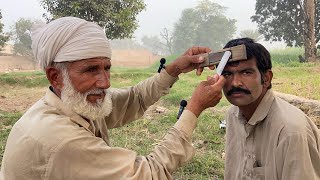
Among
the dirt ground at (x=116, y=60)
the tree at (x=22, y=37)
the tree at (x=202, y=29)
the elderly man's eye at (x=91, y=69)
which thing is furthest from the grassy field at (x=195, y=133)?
the tree at (x=202, y=29)

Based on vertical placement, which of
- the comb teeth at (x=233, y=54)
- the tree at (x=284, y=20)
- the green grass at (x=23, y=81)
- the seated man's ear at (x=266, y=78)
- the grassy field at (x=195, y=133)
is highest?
the tree at (x=284, y=20)

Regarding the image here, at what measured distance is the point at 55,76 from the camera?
91.6 inches

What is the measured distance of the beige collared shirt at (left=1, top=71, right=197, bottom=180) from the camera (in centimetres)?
197

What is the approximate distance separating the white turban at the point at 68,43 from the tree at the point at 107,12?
13.9 m

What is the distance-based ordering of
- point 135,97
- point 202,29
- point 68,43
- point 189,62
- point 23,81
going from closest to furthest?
point 68,43 → point 189,62 → point 135,97 → point 23,81 → point 202,29

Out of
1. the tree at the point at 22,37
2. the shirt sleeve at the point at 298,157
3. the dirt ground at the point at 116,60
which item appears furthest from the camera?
the tree at the point at 22,37

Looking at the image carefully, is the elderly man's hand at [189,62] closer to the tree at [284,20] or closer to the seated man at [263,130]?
the seated man at [263,130]

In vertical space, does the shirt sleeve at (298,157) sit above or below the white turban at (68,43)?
below

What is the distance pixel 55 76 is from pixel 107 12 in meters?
14.6

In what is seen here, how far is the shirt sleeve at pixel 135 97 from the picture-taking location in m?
3.05

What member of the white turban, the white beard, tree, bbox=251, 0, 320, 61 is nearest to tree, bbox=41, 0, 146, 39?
tree, bbox=251, 0, 320, 61

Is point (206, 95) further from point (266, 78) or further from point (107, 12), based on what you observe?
point (107, 12)

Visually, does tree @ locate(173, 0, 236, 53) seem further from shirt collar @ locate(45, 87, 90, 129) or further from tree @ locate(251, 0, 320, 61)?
shirt collar @ locate(45, 87, 90, 129)

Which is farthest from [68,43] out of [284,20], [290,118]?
[284,20]
